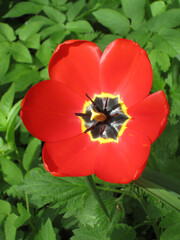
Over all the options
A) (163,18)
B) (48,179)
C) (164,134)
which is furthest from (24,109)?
(163,18)

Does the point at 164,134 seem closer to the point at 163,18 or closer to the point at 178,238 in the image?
the point at 178,238

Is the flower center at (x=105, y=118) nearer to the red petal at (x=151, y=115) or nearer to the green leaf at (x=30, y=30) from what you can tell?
the red petal at (x=151, y=115)

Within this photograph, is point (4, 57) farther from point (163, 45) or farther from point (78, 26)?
point (163, 45)

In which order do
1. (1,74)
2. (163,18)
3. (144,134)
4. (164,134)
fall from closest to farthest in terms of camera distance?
1. (144,134)
2. (164,134)
3. (163,18)
4. (1,74)

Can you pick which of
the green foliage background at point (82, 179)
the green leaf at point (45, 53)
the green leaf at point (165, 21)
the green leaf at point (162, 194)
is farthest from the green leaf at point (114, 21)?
the green leaf at point (162, 194)

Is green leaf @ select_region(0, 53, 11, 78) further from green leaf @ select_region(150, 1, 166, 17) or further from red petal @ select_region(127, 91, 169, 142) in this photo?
red petal @ select_region(127, 91, 169, 142)

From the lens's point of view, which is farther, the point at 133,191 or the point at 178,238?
the point at 133,191

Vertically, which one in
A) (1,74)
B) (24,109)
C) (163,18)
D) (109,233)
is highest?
(24,109)
